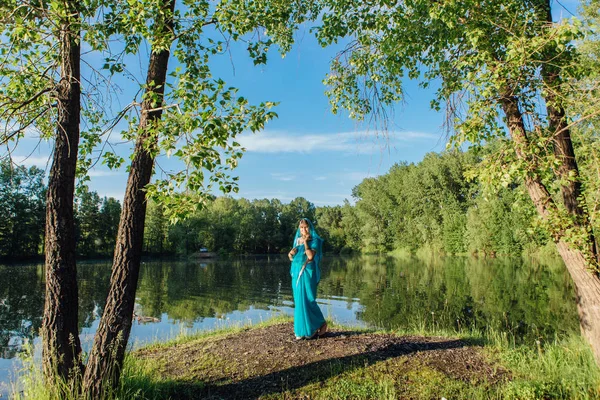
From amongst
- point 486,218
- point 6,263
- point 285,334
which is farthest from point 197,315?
point 6,263

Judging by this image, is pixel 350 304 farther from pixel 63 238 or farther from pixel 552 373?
pixel 63 238

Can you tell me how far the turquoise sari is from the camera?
22.6 feet

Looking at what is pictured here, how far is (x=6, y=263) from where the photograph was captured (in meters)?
47.1

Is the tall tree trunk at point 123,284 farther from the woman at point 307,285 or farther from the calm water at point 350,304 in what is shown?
the calm water at point 350,304

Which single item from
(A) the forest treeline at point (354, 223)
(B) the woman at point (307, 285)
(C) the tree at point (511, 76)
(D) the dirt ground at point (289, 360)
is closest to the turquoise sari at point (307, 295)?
(B) the woman at point (307, 285)

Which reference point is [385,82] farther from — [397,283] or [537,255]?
[537,255]

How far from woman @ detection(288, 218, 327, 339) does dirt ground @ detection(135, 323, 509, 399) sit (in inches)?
8.0

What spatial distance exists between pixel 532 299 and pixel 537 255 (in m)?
26.9

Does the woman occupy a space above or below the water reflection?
above

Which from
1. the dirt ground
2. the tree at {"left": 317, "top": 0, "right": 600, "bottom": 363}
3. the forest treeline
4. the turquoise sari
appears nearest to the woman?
the turquoise sari

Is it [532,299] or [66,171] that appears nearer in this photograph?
[66,171]

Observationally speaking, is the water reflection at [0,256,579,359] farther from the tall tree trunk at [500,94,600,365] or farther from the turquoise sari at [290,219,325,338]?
the tall tree trunk at [500,94,600,365]

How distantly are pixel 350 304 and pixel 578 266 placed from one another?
13.3 metres

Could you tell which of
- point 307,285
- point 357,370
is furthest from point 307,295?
point 357,370
